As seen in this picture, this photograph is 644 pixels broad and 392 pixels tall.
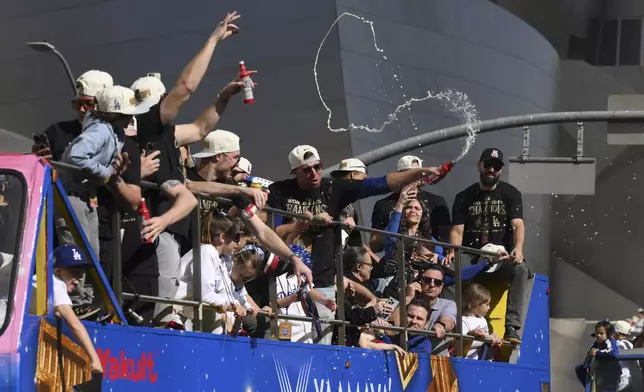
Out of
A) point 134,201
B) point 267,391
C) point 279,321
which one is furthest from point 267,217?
point 134,201

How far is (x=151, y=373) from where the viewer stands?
668 centimetres

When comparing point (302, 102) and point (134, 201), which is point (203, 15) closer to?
point (302, 102)

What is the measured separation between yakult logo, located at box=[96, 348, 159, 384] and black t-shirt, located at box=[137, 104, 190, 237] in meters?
0.99

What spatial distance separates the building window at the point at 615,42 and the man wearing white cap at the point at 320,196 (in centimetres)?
2574

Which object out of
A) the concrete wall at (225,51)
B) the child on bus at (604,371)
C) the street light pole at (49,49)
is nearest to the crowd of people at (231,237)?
the child on bus at (604,371)

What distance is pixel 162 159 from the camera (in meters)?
7.86

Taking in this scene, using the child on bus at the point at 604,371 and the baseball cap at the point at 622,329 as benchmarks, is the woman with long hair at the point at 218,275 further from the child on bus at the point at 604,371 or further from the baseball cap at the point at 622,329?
the baseball cap at the point at 622,329

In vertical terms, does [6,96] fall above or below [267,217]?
above

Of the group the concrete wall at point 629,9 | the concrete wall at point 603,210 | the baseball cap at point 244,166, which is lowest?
the baseball cap at point 244,166

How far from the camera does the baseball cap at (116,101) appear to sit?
7.00 m

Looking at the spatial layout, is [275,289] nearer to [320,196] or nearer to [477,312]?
[320,196]

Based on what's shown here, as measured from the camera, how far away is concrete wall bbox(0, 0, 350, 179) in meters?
26.8

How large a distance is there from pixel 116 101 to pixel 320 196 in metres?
3.03

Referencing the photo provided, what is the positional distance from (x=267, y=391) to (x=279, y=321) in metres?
0.59
